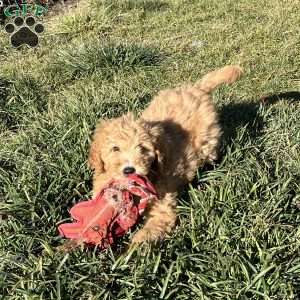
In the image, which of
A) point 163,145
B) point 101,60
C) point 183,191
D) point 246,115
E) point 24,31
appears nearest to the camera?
point 163,145

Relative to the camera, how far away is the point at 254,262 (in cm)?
348

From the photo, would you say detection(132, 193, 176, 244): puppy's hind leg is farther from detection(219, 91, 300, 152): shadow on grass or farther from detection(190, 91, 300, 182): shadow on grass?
detection(219, 91, 300, 152): shadow on grass

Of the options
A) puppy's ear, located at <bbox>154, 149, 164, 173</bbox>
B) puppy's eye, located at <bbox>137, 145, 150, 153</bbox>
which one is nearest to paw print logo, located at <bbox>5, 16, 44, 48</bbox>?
puppy's ear, located at <bbox>154, 149, 164, 173</bbox>

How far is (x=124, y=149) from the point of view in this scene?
12.3 feet

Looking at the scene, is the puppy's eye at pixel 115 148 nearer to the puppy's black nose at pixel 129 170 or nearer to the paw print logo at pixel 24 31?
the puppy's black nose at pixel 129 170

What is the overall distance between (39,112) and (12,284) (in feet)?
8.27

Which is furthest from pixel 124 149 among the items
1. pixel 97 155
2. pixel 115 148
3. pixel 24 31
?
pixel 24 31

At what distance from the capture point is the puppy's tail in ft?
16.9

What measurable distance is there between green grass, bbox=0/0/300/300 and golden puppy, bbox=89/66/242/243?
0.43ft

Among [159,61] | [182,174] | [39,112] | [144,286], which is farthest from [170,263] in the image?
[159,61]

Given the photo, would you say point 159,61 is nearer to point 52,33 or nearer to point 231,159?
point 52,33

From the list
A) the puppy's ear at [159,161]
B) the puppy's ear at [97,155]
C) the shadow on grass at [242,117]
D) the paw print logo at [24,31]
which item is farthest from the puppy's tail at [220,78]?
the paw print logo at [24,31]

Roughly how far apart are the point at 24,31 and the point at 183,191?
445cm

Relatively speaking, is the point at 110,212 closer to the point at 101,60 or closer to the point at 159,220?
the point at 159,220
